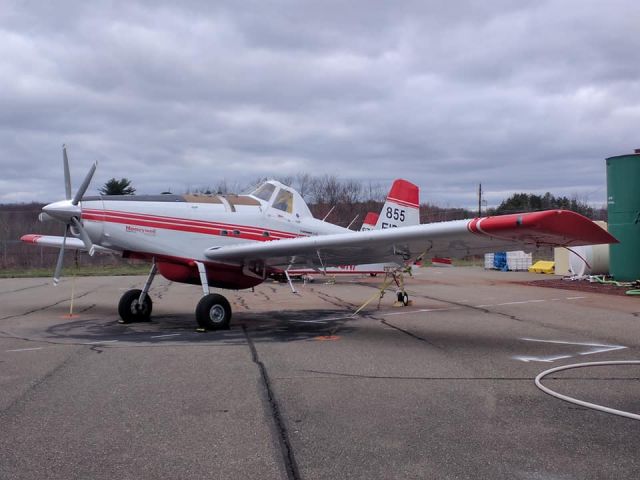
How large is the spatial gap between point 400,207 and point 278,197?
3.52 metres

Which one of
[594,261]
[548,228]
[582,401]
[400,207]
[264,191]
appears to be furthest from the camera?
[594,261]

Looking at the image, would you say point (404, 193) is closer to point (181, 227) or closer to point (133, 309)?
point (181, 227)

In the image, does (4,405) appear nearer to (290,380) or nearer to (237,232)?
(290,380)

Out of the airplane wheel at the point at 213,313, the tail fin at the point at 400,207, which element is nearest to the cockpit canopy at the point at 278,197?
the airplane wheel at the point at 213,313

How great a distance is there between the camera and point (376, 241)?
8562 millimetres

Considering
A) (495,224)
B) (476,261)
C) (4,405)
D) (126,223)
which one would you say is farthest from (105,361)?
(476,261)

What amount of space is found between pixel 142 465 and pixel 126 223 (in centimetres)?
663

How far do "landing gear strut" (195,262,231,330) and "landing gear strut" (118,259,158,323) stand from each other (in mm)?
1662

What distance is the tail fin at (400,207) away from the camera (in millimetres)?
13115

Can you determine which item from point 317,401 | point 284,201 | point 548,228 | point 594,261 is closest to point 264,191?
point 284,201

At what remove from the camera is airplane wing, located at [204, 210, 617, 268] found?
6.60 meters

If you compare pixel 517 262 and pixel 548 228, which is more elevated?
pixel 548 228

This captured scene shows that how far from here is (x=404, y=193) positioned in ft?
43.7

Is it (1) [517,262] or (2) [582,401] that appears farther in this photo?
(1) [517,262]
